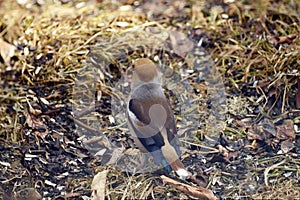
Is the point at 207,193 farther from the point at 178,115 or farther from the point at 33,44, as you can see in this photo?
the point at 33,44

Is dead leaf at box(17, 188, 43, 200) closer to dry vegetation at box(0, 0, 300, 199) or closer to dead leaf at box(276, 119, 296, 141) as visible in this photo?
dry vegetation at box(0, 0, 300, 199)

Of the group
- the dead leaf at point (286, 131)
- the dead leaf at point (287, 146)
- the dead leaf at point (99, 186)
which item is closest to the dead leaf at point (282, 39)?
the dead leaf at point (286, 131)

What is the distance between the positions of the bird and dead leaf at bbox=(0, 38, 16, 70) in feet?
4.24

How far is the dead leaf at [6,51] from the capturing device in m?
6.01

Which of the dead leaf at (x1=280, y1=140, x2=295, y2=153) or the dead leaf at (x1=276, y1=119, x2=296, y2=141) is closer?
the dead leaf at (x1=280, y1=140, x2=295, y2=153)

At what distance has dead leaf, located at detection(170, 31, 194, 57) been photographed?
20.1ft

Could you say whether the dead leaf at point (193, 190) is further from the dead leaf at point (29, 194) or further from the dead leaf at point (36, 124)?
the dead leaf at point (36, 124)

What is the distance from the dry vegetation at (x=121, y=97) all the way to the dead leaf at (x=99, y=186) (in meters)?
0.04

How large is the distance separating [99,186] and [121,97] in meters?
1.01

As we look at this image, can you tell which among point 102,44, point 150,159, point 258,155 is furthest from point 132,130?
point 102,44

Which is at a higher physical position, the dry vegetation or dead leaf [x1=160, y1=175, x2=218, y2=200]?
the dry vegetation

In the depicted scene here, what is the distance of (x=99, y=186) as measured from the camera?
4906 mm

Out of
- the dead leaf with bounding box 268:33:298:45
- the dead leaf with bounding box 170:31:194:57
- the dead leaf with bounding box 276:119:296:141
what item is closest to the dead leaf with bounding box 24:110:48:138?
the dead leaf with bounding box 170:31:194:57

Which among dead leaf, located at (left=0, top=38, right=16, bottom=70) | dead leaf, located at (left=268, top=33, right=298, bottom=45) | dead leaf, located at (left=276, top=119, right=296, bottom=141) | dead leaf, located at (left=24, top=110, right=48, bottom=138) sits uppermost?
dead leaf, located at (left=0, top=38, right=16, bottom=70)
